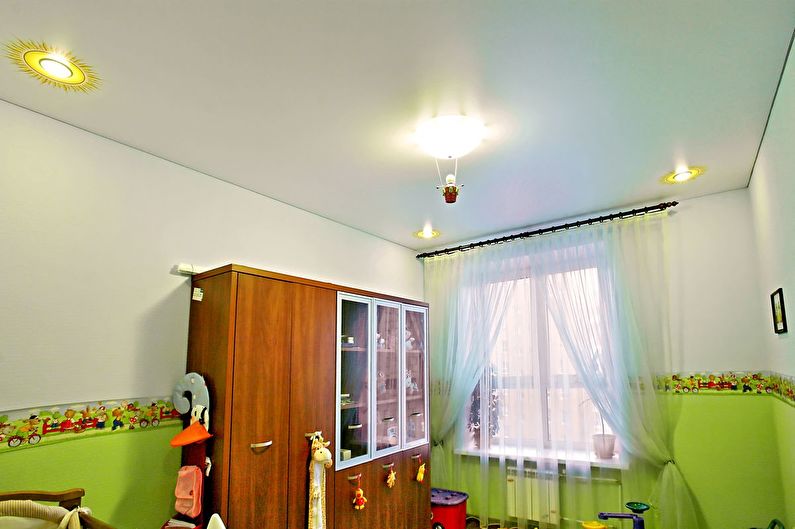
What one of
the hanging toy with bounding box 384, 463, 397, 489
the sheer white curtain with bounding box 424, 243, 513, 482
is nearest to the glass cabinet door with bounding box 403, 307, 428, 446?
the hanging toy with bounding box 384, 463, 397, 489

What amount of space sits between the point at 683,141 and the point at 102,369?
3.19 m

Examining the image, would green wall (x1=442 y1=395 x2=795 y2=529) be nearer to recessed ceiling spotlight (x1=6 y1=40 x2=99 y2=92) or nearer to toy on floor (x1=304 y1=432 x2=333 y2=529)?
toy on floor (x1=304 y1=432 x2=333 y2=529)

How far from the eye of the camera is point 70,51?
176cm

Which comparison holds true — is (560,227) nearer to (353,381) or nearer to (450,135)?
(450,135)

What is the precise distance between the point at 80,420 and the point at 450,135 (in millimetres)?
2235

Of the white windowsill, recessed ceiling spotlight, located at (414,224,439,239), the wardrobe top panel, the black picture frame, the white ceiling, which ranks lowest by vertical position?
the white windowsill

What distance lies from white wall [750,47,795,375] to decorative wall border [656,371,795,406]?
0.61 feet

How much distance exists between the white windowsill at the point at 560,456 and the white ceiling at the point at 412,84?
1991 mm

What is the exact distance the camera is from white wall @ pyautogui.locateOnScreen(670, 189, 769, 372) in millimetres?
3088

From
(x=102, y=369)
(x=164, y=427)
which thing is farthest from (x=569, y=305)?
(x=102, y=369)

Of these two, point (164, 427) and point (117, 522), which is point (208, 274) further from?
point (117, 522)

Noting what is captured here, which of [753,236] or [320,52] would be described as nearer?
[320,52]

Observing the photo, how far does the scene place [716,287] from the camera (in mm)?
3205

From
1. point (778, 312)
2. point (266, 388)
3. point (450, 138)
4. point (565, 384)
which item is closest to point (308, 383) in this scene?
point (266, 388)
